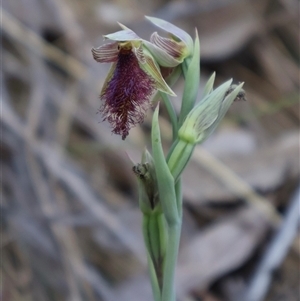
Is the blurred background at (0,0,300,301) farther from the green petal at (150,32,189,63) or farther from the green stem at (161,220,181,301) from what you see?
the green petal at (150,32,189,63)

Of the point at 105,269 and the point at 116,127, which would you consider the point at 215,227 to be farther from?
the point at 116,127

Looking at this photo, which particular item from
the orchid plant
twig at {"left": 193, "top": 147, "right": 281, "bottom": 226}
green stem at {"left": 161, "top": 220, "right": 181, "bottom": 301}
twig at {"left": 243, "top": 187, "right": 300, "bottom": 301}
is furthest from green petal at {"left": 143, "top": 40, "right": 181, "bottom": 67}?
twig at {"left": 193, "top": 147, "right": 281, "bottom": 226}

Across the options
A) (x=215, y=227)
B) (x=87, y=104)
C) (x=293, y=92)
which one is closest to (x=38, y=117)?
(x=87, y=104)

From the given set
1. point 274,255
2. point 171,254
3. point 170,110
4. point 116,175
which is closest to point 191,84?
point 170,110

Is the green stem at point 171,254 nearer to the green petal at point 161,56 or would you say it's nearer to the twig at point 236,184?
the green petal at point 161,56

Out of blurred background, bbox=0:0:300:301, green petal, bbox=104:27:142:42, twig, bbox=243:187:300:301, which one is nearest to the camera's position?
green petal, bbox=104:27:142:42

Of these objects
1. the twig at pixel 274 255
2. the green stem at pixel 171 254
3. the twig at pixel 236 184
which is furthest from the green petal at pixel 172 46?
the twig at pixel 236 184
